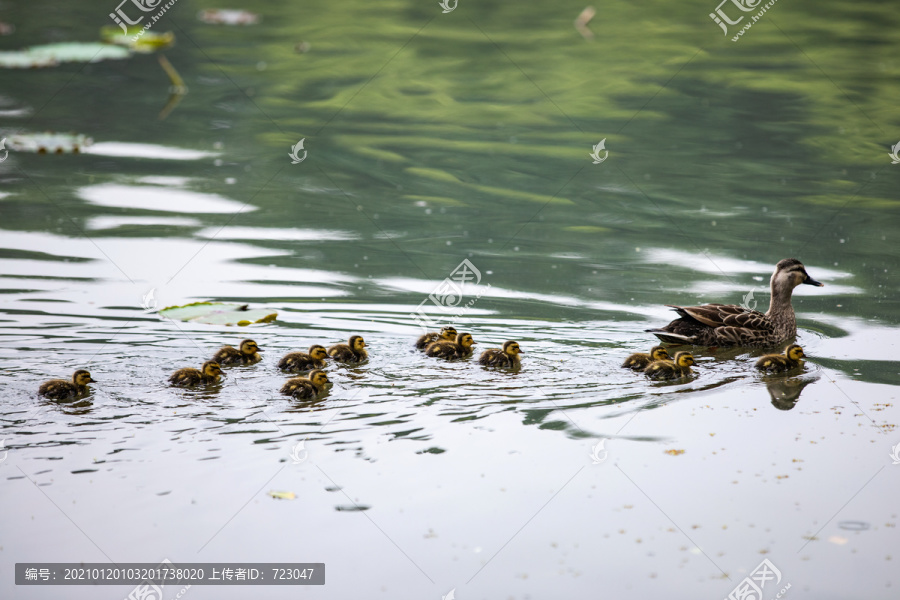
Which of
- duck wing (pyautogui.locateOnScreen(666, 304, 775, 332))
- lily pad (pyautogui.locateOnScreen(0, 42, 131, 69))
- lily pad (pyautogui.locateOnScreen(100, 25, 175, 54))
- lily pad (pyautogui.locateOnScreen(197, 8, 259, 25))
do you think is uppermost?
lily pad (pyautogui.locateOnScreen(197, 8, 259, 25))

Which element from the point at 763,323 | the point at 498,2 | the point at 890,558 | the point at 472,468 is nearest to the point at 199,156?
the point at 763,323

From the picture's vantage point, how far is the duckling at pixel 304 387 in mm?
6035

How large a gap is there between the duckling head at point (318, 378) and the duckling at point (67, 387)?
132 centimetres

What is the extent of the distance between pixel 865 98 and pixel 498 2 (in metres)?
8.84

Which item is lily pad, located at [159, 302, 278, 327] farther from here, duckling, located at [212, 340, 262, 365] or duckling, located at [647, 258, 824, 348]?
duckling, located at [647, 258, 824, 348]

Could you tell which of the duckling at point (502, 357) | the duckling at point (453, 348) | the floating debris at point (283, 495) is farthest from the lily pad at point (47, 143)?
the floating debris at point (283, 495)

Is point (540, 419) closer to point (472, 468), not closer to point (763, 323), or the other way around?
point (472, 468)

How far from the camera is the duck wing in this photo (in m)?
7.47

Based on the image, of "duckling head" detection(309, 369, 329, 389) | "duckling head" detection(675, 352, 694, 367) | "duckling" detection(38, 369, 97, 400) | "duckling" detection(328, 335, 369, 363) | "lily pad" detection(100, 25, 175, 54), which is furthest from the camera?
"lily pad" detection(100, 25, 175, 54)

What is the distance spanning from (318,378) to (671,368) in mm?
2267

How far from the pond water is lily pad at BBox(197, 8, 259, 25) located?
1515mm

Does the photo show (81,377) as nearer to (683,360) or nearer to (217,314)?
(217,314)

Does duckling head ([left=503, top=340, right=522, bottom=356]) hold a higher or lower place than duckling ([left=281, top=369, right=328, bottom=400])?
higher

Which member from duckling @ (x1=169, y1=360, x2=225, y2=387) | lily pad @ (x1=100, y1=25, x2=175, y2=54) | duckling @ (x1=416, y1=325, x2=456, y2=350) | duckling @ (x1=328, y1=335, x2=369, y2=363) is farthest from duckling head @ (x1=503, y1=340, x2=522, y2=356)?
lily pad @ (x1=100, y1=25, x2=175, y2=54)
